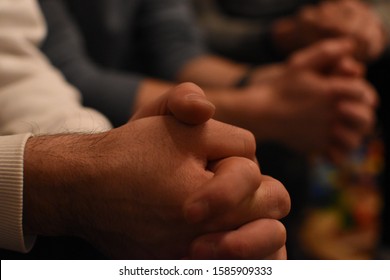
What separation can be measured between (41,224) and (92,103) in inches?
12.9

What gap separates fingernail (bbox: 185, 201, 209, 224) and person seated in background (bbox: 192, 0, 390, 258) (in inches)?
22.5

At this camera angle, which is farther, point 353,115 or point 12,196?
point 353,115

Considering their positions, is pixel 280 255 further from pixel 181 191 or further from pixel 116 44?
pixel 116 44

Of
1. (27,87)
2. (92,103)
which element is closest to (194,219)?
(27,87)

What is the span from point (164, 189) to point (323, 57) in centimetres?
46

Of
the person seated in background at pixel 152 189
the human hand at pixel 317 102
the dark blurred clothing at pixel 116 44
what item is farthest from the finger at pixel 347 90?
the person seated in background at pixel 152 189

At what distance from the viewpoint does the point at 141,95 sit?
63 cm

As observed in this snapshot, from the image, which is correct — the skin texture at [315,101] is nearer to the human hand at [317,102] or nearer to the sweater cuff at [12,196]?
the human hand at [317,102]

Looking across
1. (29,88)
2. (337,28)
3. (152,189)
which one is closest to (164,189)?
(152,189)

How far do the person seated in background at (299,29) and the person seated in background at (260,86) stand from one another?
7 centimetres

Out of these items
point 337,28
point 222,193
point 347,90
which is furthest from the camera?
point 337,28

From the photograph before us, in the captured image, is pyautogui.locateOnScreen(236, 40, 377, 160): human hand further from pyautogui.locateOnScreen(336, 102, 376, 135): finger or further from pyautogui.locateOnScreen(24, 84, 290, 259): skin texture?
pyautogui.locateOnScreen(24, 84, 290, 259): skin texture

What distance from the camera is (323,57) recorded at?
681mm
